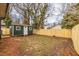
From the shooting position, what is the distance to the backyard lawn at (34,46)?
2072mm

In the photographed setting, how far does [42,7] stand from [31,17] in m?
0.15

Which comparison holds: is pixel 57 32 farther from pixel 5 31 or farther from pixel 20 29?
pixel 5 31

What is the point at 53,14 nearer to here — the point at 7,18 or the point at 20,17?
the point at 20,17

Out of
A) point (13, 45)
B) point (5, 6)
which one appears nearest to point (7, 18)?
point (5, 6)

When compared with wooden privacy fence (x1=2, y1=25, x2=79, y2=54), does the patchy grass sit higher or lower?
lower

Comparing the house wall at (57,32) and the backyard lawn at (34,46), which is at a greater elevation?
the house wall at (57,32)

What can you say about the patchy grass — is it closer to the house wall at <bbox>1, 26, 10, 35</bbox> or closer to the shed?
the shed

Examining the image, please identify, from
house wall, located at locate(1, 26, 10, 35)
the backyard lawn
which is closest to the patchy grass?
the backyard lawn

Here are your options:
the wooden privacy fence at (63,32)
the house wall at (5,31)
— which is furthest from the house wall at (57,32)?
the house wall at (5,31)

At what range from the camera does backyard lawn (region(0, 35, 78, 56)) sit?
81.6 inches

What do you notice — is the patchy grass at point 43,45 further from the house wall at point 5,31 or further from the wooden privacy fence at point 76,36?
the house wall at point 5,31

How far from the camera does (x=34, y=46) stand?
2.08 m

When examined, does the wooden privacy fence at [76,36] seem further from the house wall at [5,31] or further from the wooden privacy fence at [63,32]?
the house wall at [5,31]

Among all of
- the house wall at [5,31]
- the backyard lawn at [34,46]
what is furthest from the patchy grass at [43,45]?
the house wall at [5,31]
